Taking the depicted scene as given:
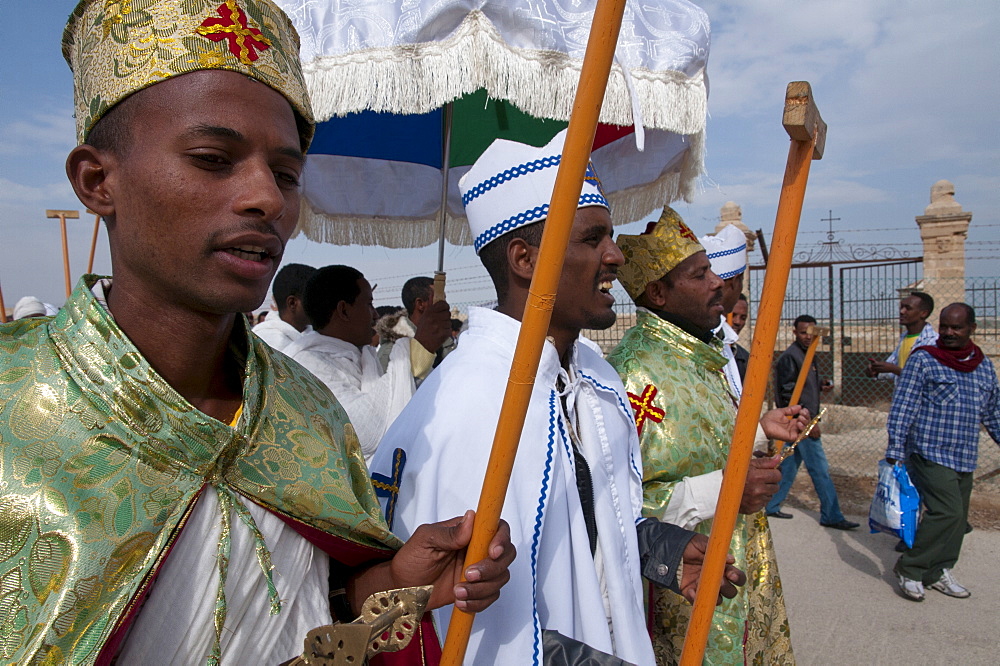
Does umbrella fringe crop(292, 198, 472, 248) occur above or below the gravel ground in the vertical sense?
above

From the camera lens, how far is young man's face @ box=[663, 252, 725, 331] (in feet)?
10.1

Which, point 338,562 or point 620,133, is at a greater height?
point 620,133

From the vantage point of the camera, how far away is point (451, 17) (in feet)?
7.36

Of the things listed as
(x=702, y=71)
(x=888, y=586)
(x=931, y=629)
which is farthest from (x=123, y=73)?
(x=888, y=586)

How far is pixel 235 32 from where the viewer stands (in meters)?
1.13

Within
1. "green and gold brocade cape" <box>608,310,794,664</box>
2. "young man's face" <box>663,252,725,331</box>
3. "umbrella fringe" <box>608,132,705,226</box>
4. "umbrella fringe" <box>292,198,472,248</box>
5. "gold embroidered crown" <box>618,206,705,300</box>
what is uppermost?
"umbrella fringe" <box>608,132,705,226</box>

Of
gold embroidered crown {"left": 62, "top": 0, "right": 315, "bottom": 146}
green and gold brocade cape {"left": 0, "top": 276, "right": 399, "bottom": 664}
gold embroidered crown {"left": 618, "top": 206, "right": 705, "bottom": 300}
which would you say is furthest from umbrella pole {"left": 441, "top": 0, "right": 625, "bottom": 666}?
gold embroidered crown {"left": 618, "top": 206, "right": 705, "bottom": 300}

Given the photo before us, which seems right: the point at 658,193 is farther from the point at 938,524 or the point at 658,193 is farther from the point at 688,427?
the point at 938,524

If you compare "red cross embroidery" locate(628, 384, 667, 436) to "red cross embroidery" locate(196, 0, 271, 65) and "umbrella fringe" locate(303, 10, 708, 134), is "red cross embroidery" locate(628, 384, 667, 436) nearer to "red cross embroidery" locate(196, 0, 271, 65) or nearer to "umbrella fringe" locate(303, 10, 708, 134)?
"umbrella fringe" locate(303, 10, 708, 134)

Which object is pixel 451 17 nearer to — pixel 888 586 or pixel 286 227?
pixel 286 227

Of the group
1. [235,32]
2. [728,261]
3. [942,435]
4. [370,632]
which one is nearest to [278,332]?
[728,261]

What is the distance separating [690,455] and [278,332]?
2.72 m

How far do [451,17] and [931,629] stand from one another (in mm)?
5120

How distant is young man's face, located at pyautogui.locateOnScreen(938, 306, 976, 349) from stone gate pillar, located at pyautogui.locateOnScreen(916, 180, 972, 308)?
255 inches
